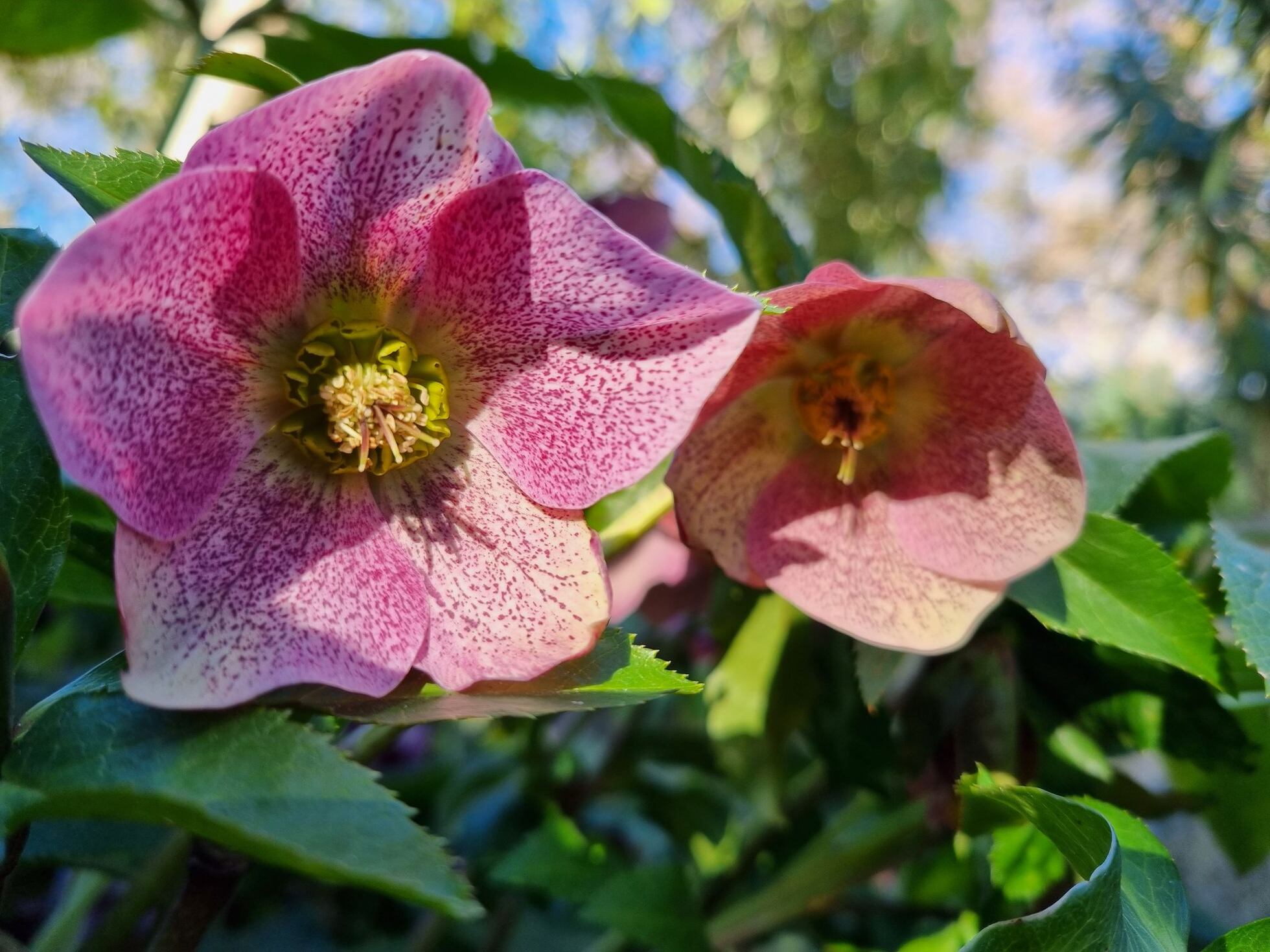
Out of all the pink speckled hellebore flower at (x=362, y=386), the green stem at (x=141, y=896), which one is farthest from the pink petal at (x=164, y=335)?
the green stem at (x=141, y=896)

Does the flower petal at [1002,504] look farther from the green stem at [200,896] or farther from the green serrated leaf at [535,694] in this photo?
the green stem at [200,896]

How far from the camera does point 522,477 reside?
44 centimetres

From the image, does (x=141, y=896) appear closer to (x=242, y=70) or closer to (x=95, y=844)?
(x=95, y=844)

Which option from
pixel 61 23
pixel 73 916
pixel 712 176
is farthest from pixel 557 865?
pixel 61 23

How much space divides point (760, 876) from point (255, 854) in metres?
0.67

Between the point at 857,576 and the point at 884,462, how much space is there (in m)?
0.10

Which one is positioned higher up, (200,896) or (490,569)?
(490,569)

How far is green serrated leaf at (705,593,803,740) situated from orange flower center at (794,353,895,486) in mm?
127

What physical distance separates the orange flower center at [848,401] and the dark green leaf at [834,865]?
0.82 ft

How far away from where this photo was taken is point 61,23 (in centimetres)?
81

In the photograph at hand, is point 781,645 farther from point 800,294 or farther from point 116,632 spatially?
point 116,632

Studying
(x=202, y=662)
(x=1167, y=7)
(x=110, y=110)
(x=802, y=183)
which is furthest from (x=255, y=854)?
(x=802, y=183)

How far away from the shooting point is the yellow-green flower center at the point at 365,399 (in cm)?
46

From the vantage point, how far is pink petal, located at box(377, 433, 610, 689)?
15.3 inches
